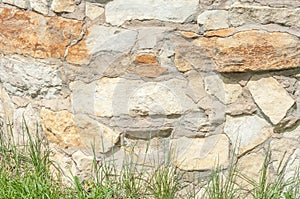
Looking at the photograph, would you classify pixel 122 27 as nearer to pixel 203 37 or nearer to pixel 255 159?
pixel 203 37

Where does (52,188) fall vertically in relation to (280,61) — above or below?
below

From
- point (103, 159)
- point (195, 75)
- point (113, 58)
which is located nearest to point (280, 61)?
point (195, 75)

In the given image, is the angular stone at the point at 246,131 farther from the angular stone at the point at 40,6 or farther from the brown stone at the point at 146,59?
the angular stone at the point at 40,6

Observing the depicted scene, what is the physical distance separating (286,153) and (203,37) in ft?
2.18

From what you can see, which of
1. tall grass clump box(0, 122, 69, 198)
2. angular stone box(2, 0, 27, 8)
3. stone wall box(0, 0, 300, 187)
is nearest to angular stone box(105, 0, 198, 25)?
stone wall box(0, 0, 300, 187)

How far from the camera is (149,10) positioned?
94.0 inches

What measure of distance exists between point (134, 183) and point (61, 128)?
1.56 feet

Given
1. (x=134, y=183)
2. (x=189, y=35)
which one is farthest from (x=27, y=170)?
(x=189, y=35)

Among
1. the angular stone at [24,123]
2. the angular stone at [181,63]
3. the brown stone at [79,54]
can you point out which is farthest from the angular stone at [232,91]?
the angular stone at [24,123]

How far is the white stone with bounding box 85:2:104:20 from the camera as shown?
2.48 m

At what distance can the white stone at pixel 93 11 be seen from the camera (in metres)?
2.48

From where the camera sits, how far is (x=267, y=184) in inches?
98.4

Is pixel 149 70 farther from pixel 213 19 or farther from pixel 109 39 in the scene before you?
pixel 213 19

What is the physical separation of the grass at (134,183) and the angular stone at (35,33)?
521mm
